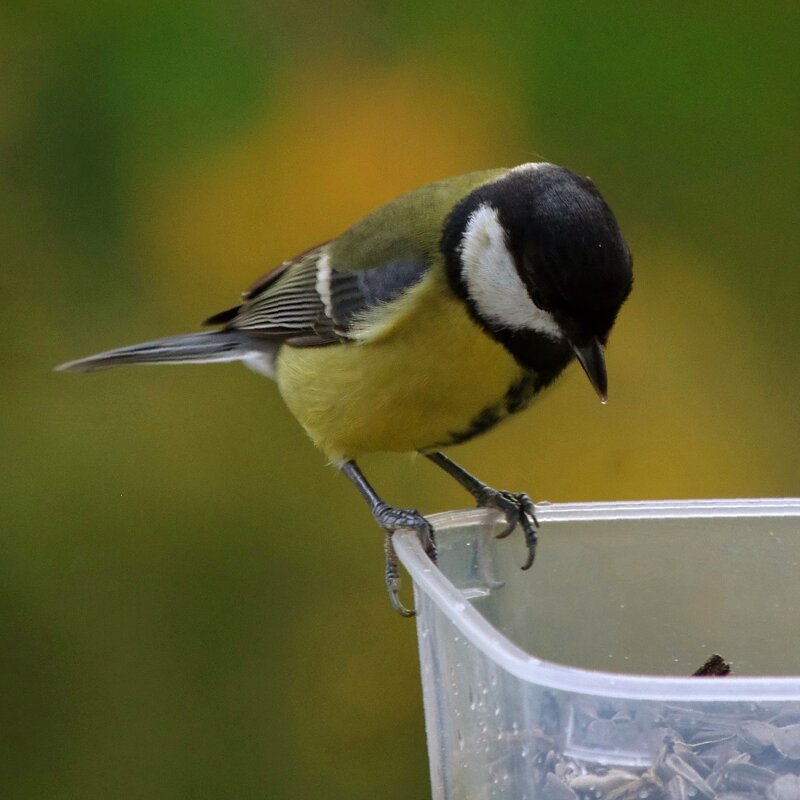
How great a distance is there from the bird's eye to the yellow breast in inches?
3.0

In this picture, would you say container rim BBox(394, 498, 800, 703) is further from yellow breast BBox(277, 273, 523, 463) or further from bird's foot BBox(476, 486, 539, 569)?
A: yellow breast BBox(277, 273, 523, 463)

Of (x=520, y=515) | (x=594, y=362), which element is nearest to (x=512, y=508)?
(x=520, y=515)

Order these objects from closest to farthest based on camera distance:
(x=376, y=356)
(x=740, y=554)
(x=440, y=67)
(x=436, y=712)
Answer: (x=436, y=712) < (x=740, y=554) < (x=376, y=356) < (x=440, y=67)

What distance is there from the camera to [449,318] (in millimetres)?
1314

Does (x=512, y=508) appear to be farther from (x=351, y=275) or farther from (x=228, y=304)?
(x=228, y=304)

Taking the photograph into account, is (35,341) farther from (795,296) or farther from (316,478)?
(795,296)

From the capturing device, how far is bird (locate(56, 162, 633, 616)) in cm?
116

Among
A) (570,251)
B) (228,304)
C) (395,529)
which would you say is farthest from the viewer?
(228,304)

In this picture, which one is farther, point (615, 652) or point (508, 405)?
point (508, 405)

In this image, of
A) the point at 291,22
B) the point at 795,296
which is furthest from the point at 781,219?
the point at 291,22

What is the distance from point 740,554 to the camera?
1.06 metres

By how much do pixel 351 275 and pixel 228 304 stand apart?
430 mm

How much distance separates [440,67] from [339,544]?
676 mm

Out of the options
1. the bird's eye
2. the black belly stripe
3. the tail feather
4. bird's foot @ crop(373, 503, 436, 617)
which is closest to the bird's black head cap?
the bird's eye
